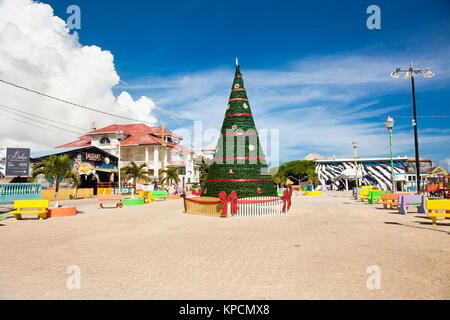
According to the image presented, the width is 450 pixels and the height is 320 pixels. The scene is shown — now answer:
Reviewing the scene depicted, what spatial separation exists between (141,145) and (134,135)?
14.0 feet

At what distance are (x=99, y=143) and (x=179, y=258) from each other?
140 feet

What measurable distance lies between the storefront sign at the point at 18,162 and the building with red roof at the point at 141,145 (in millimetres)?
14423

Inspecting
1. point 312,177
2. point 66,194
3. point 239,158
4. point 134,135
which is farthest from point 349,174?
point 66,194

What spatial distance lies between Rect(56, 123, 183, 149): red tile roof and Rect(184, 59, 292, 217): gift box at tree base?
27.1 metres

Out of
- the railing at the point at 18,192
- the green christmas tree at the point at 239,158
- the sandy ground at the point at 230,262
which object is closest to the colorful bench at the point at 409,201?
the sandy ground at the point at 230,262

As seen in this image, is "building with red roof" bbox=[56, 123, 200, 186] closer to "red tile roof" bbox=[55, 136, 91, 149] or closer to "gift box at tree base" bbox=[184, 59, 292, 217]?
"red tile roof" bbox=[55, 136, 91, 149]

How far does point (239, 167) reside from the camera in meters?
15.6

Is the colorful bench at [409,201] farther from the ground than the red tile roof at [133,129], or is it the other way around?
the red tile roof at [133,129]

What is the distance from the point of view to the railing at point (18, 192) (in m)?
22.5

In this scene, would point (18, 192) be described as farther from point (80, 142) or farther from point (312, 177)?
point (312, 177)

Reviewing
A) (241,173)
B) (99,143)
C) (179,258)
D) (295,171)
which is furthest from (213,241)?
(295,171)
